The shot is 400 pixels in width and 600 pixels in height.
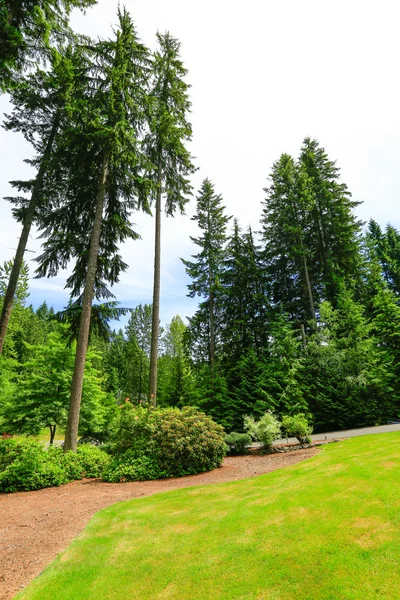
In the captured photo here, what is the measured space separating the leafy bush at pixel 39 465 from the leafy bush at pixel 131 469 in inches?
22.0

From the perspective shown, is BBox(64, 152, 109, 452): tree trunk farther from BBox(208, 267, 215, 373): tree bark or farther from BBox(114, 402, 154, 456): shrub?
BBox(208, 267, 215, 373): tree bark

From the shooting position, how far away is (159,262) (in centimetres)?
1474

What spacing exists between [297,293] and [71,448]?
22.2 meters

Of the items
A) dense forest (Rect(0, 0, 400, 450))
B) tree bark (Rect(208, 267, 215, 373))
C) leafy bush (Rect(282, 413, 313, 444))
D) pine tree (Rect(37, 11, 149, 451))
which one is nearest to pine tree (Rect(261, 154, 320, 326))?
dense forest (Rect(0, 0, 400, 450))

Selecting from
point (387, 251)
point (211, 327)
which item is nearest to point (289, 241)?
point (211, 327)

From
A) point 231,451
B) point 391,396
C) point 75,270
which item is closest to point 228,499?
point 231,451

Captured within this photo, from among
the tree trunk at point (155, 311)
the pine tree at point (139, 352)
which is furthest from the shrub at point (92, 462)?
the pine tree at point (139, 352)

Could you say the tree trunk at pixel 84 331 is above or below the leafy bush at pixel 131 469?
above

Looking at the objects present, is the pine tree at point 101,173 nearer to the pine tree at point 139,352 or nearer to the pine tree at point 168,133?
the pine tree at point 168,133

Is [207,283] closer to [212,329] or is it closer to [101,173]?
[212,329]

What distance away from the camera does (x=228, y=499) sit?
6.54 meters

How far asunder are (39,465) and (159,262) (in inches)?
369

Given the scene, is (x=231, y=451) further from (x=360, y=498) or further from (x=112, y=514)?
(x=360, y=498)

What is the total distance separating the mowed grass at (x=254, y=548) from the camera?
3254 millimetres
